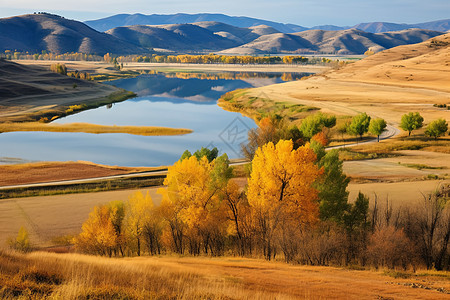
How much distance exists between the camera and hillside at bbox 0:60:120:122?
4227 inches

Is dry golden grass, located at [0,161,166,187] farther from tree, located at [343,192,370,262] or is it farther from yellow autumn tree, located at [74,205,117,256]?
tree, located at [343,192,370,262]

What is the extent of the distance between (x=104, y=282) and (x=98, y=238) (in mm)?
17426

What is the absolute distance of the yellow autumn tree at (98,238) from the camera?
101ft

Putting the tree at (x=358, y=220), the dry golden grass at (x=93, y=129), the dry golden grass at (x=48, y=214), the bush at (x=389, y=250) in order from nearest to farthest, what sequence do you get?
the bush at (x=389, y=250)
the tree at (x=358, y=220)
the dry golden grass at (x=48, y=214)
the dry golden grass at (x=93, y=129)

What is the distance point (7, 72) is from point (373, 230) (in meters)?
152

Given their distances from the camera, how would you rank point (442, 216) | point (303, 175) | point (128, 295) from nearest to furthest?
point (128, 295) < point (442, 216) < point (303, 175)

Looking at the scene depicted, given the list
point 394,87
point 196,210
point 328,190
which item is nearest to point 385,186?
point 328,190

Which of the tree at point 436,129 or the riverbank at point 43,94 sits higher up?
the riverbank at point 43,94

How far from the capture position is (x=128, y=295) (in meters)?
13.1

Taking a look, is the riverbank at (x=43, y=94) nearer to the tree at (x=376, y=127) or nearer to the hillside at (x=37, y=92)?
the hillside at (x=37, y=92)

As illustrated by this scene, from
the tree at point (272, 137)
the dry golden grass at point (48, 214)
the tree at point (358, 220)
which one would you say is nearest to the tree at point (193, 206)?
the dry golden grass at point (48, 214)

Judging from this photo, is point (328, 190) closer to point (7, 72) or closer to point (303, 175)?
point (303, 175)

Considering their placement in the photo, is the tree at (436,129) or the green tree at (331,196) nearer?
the green tree at (331,196)

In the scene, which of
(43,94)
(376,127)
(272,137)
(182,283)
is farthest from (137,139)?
(182,283)
